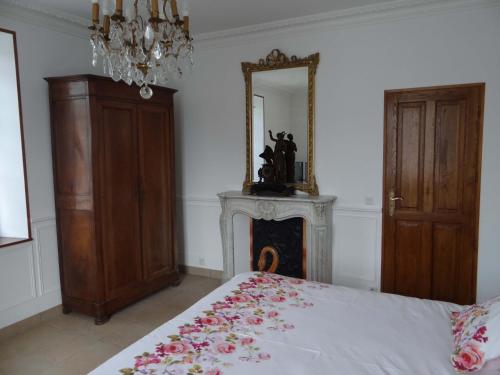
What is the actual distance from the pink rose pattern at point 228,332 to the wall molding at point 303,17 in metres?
2.51

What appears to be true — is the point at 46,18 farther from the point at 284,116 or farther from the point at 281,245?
the point at 281,245

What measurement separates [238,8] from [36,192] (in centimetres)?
245

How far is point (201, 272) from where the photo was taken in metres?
4.64

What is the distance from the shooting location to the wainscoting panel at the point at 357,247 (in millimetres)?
3668

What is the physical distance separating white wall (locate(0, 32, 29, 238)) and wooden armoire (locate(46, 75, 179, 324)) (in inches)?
11.0

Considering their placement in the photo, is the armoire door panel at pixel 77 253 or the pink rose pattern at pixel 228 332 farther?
the armoire door panel at pixel 77 253

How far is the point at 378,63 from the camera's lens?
3.51m

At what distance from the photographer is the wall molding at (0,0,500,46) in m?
3.15

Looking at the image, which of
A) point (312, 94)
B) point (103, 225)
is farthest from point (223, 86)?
point (103, 225)

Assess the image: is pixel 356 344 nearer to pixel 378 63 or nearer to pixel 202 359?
pixel 202 359

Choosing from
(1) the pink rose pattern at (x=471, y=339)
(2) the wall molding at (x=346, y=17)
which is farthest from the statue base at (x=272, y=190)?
(1) the pink rose pattern at (x=471, y=339)

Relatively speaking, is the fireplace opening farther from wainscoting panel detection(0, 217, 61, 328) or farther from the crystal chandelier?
the crystal chandelier

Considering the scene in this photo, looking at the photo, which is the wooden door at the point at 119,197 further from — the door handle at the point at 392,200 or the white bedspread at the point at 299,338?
the door handle at the point at 392,200

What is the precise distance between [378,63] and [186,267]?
317 cm
